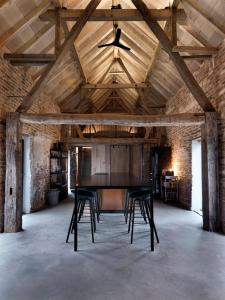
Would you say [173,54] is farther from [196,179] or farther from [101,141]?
[101,141]

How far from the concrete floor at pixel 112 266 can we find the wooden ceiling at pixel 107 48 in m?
4.08

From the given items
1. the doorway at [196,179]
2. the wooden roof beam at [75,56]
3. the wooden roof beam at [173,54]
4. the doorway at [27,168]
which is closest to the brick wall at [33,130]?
the doorway at [27,168]

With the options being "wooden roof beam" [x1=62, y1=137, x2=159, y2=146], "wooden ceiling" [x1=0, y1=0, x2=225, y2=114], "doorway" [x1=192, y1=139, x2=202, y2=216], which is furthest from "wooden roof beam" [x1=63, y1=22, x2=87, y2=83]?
"doorway" [x1=192, y1=139, x2=202, y2=216]

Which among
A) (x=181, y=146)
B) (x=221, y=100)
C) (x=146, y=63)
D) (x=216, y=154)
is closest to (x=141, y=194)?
(x=216, y=154)

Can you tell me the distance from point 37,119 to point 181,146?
17.3 ft

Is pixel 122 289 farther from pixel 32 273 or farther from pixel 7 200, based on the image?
pixel 7 200

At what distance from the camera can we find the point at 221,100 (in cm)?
538

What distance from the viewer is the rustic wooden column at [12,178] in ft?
16.8

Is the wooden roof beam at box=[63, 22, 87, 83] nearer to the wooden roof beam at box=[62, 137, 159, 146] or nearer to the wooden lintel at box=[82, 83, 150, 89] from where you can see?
the wooden lintel at box=[82, 83, 150, 89]

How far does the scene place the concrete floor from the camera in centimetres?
277

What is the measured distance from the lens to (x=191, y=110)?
760 cm

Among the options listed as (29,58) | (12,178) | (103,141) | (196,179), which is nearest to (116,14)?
(29,58)

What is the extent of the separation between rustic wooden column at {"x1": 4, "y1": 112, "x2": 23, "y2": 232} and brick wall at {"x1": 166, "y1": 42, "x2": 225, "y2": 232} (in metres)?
4.34

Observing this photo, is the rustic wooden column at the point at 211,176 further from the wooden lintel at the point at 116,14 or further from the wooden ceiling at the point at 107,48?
the wooden lintel at the point at 116,14
